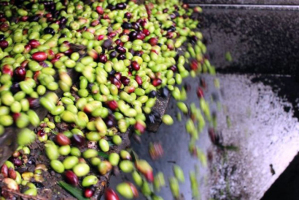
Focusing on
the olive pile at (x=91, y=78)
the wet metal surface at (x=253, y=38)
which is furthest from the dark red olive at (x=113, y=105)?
the wet metal surface at (x=253, y=38)

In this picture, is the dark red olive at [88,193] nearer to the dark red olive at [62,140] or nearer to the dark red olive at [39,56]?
the dark red olive at [62,140]

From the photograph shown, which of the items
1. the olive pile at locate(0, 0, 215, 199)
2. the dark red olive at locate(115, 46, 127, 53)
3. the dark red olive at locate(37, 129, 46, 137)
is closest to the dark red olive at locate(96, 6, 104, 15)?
the olive pile at locate(0, 0, 215, 199)

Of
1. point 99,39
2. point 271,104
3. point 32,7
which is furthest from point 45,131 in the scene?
point 271,104

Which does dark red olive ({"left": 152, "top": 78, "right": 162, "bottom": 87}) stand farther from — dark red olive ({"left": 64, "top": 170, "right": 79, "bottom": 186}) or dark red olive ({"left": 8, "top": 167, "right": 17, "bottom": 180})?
dark red olive ({"left": 8, "top": 167, "right": 17, "bottom": 180})

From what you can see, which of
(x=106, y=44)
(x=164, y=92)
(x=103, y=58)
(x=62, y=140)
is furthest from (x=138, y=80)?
(x=62, y=140)

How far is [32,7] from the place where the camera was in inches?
142

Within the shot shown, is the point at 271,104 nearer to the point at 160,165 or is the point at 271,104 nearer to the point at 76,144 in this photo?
the point at 160,165

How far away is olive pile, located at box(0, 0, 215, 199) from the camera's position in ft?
6.95

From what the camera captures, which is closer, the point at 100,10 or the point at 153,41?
the point at 153,41

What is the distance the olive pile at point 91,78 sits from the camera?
6.95 feet

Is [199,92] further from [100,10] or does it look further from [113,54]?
[100,10]

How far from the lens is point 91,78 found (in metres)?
2.62

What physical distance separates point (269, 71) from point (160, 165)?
79.1 inches

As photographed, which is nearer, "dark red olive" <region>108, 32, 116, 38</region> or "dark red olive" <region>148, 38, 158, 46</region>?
"dark red olive" <region>108, 32, 116, 38</region>
